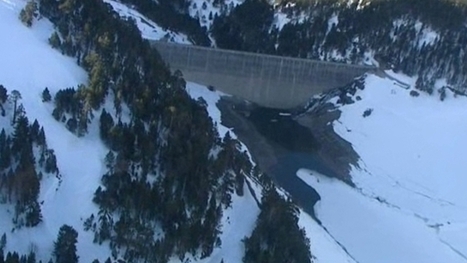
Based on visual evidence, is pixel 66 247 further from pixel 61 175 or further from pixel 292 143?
pixel 292 143

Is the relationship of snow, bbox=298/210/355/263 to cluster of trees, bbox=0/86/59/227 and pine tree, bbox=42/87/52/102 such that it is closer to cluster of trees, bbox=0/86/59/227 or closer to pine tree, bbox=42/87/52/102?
cluster of trees, bbox=0/86/59/227

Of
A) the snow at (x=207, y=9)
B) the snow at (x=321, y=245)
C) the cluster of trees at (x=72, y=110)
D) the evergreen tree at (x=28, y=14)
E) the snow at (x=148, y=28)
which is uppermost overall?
the evergreen tree at (x=28, y=14)

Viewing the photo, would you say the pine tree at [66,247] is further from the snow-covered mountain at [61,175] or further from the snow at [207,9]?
the snow at [207,9]

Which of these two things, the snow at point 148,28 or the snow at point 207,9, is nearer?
the snow at point 148,28

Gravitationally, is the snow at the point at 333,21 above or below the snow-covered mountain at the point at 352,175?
above

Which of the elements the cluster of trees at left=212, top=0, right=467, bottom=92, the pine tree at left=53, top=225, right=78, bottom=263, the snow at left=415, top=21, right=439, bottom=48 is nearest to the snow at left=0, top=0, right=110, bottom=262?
the pine tree at left=53, top=225, right=78, bottom=263

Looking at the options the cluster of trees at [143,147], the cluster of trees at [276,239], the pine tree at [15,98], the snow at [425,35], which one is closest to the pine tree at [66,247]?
the cluster of trees at [143,147]

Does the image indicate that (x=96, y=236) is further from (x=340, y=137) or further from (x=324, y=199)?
(x=340, y=137)
